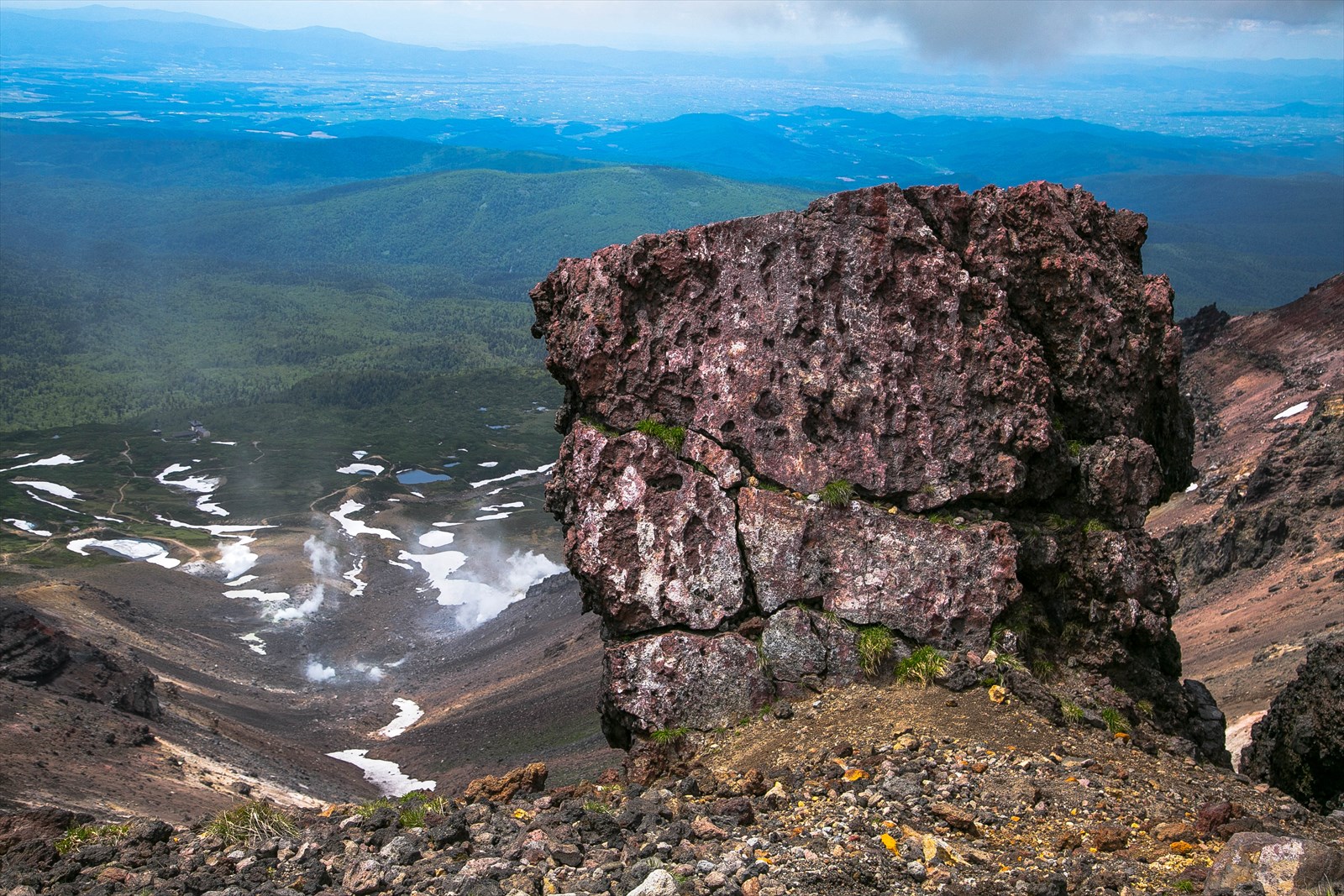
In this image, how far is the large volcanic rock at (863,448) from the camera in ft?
46.4

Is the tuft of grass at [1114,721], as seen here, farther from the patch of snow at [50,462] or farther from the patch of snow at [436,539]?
the patch of snow at [50,462]

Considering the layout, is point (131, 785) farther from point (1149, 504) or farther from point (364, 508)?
point (364, 508)

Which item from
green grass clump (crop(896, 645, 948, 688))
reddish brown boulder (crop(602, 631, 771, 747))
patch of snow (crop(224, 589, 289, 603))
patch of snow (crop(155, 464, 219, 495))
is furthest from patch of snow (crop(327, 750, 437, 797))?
patch of snow (crop(155, 464, 219, 495))

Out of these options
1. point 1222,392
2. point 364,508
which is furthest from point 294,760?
point 364,508

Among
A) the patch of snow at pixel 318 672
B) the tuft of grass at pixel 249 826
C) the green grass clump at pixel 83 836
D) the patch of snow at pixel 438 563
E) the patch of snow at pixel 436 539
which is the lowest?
the patch of snow at pixel 436 539

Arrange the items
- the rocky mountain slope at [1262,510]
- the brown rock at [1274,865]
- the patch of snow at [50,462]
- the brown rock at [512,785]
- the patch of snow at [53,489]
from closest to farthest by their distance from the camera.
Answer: the brown rock at [1274,865] < the brown rock at [512,785] < the rocky mountain slope at [1262,510] < the patch of snow at [53,489] < the patch of snow at [50,462]

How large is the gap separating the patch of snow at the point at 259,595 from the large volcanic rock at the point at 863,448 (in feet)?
218

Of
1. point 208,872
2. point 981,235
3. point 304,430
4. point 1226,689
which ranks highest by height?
point 981,235

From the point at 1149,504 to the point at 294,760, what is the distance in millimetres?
34799

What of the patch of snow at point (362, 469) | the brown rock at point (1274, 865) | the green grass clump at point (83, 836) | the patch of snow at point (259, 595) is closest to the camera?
A: the brown rock at point (1274, 865)

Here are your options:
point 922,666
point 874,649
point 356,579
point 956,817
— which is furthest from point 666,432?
point 356,579

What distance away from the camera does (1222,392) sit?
2667 inches

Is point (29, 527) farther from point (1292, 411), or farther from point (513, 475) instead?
point (1292, 411)

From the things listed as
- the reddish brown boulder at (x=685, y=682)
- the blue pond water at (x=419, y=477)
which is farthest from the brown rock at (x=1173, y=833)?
the blue pond water at (x=419, y=477)
